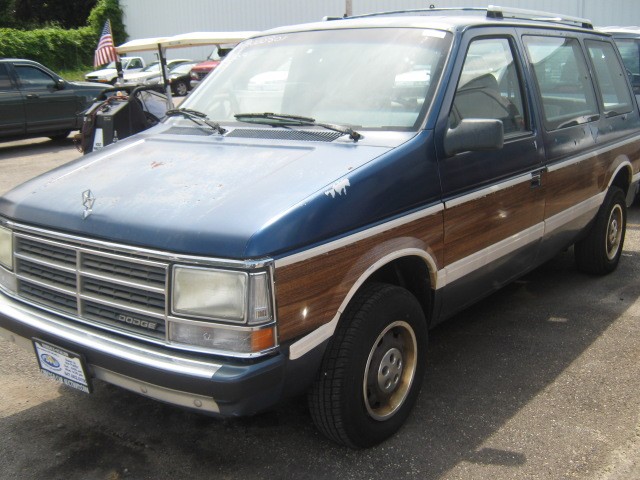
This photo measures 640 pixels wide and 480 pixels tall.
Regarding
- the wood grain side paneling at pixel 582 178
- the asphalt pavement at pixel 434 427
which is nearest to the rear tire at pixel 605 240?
the wood grain side paneling at pixel 582 178

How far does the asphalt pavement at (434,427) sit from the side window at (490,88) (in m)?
1.41

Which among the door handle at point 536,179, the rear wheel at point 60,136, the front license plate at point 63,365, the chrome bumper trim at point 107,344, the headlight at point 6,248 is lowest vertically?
the rear wheel at point 60,136

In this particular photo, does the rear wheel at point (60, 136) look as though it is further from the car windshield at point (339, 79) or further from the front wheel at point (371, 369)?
the front wheel at point (371, 369)

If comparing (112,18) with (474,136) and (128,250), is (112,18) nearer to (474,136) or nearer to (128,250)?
(474,136)

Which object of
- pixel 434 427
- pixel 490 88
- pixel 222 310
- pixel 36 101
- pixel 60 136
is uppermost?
pixel 490 88

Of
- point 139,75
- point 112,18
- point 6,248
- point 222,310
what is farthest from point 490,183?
point 112,18

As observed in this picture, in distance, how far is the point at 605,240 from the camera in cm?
523

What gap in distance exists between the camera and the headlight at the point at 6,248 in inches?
125

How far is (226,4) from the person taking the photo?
102ft

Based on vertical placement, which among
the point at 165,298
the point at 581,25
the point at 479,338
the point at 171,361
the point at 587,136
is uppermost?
the point at 581,25

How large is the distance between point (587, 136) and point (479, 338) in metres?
1.63

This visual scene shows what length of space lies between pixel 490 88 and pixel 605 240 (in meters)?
2.08

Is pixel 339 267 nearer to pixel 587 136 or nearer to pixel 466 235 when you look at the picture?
pixel 466 235

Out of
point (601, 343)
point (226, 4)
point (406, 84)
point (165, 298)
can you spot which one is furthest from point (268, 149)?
point (226, 4)
